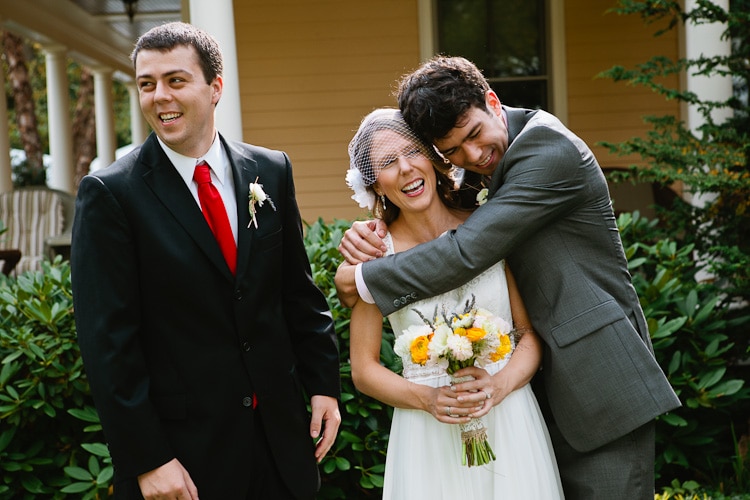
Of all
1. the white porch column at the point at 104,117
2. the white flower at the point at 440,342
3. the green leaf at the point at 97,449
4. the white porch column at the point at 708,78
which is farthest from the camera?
the white porch column at the point at 104,117

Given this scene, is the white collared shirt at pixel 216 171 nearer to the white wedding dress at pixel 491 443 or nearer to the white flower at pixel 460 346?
the white wedding dress at pixel 491 443

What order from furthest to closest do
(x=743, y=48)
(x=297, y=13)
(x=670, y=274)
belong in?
1. (x=297, y=13)
2. (x=743, y=48)
3. (x=670, y=274)

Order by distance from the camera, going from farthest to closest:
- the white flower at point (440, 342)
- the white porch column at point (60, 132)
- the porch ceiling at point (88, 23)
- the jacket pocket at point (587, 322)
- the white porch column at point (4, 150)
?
the white porch column at point (60, 132)
the porch ceiling at point (88, 23)
the white porch column at point (4, 150)
the jacket pocket at point (587, 322)
the white flower at point (440, 342)

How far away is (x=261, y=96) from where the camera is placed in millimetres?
9438

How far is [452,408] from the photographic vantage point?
2.85m

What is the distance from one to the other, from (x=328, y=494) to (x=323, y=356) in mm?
1834

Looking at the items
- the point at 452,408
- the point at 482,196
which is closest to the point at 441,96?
the point at 482,196

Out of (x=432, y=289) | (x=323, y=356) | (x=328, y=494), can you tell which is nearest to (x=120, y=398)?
(x=323, y=356)

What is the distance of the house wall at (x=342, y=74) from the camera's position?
9.29m

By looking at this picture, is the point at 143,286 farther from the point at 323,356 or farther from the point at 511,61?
the point at 511,61

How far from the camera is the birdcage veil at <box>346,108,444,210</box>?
303 cm

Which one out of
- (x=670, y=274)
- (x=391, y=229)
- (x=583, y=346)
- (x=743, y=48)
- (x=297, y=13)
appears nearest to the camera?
(x=583, y=346)

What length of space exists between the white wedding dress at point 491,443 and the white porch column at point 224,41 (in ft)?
12.7

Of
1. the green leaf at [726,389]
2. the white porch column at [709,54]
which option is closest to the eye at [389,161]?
the green leaf at [726,389]
